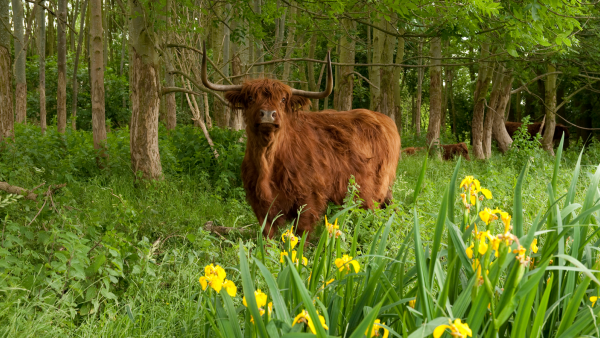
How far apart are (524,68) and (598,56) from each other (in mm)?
1426

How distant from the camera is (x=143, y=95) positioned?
586 cm

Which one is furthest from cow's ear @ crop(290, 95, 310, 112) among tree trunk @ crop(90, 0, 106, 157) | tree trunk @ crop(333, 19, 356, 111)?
tree trunk @ crop(333, 19, 356, 111)

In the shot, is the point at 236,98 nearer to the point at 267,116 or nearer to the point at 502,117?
the point at 267,116

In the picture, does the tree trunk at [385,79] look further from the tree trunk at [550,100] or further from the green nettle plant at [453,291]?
the green nettle plant at [453,291]

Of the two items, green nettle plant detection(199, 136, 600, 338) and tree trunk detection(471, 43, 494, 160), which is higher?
tree trunk detection(471, 43, 494, 160)

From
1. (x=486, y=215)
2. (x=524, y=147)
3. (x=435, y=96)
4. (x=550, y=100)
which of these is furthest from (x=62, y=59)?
(x=550, y=100)

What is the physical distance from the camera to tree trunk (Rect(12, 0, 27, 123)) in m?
9.07

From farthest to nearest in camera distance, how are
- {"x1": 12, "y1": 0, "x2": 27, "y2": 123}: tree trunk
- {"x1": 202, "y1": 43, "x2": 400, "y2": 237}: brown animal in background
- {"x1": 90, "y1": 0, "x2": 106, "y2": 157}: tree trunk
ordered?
{"x1": 12, "y1": 0, "x2": 27, "y2": 123}: tree trunk → {"x1": 90, "y1": 0, "x2": 106, "y2": 157}: tree trunk → {"x1": 202, "y1": 43, "x2": 400, "y2": 237}: brown animal in background

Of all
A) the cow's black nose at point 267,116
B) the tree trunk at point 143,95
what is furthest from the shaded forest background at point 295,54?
the cow's black nose at point 267,116

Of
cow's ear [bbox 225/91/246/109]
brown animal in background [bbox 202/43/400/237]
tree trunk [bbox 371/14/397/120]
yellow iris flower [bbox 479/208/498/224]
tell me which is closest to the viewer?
yellow iris flower [bbox 479/208/498/224]

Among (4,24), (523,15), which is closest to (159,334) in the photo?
(523,15)

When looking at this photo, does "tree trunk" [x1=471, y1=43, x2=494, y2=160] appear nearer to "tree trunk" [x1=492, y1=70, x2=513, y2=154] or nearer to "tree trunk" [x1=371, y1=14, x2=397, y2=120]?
"tree trunk" [x1=492, y1=70, x2=513, y2=154]

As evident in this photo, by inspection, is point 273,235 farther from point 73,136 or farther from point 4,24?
point 73,136

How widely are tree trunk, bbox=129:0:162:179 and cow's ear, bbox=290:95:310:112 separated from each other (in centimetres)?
202
